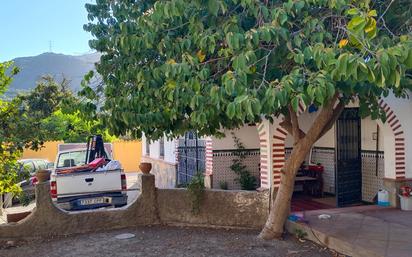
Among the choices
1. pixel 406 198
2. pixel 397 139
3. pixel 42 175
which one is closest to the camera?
pixel 42 175

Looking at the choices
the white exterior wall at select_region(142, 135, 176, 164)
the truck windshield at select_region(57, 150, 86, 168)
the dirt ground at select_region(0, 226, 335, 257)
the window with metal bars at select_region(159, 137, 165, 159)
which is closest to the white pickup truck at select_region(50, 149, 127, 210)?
the dirt ground at select_region(0, 226, 335, 257)

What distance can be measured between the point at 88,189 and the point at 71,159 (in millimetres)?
2483

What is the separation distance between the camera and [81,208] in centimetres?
938

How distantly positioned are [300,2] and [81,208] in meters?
6.98

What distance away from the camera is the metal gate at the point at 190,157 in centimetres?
1236

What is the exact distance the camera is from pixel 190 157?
42.9 feet

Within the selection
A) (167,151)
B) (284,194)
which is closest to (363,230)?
(284,194)

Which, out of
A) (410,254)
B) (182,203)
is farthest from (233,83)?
(182,203)

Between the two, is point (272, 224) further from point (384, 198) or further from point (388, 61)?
point (388, 61)

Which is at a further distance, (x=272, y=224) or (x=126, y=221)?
(x=126, y=221)

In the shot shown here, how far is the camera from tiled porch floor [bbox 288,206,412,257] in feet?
20.8

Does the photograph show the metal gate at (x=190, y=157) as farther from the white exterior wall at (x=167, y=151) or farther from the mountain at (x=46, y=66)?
the mountain at (x=46, y=66)

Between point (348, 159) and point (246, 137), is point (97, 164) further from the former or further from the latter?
point (348, 159)

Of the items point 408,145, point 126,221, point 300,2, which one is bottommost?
point 126,221
